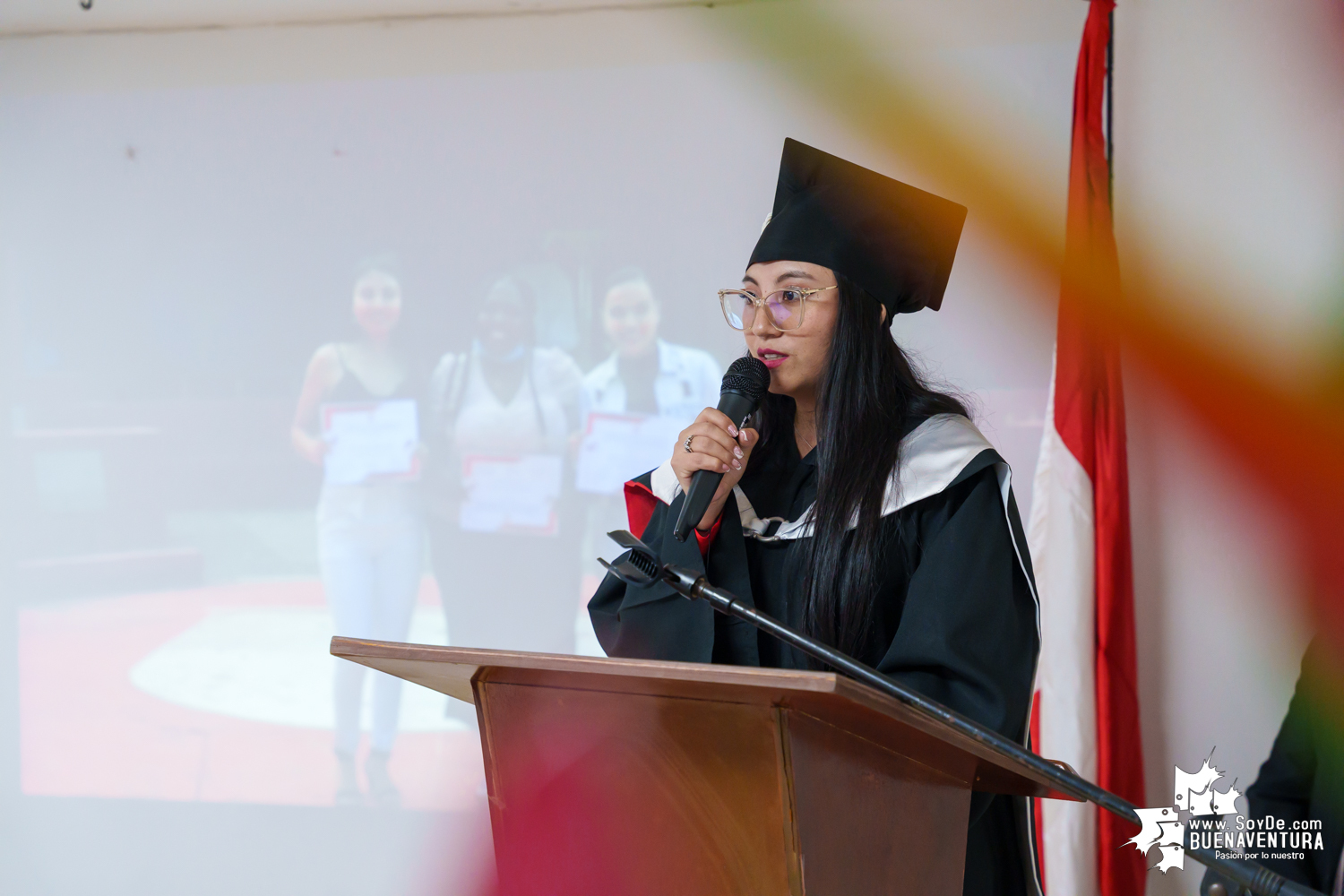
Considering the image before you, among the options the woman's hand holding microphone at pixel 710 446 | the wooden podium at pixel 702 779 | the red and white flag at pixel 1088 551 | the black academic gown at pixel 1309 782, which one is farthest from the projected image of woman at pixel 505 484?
the wooden podium at pixel 702 779

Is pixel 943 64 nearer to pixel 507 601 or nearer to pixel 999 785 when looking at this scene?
pixel 507 601

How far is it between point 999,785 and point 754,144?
242 cm

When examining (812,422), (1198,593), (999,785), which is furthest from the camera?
(1198,593)

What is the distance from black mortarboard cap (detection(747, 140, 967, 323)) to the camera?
1611 millimetres

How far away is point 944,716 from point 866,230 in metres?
0.91

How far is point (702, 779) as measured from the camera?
983 mm

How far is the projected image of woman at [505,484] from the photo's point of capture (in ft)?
10.8

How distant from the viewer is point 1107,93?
2908 mm

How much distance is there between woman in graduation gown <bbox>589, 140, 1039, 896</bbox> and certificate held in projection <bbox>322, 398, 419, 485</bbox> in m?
1.79

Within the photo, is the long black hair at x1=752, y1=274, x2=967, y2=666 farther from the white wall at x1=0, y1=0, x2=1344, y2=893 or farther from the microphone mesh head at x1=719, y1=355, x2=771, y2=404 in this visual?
the white wall at x1=0, y1=0, x2=1344, y2=893

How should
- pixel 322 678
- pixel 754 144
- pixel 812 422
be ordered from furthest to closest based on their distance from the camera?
1. pixel 322 678
2. pixel 754 144
3. pixel 812 422

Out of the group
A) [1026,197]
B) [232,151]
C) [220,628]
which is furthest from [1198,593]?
[232,151]

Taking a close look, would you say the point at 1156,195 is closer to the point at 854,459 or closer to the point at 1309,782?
the point at 1309,782

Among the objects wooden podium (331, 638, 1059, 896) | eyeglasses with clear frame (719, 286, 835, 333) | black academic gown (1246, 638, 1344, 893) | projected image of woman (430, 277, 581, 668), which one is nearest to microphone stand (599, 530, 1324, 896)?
wooden podium (331, 638, 1059, 896)
